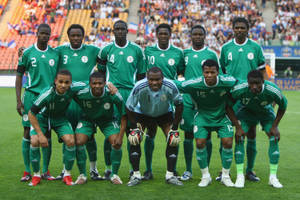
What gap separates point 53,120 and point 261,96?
297 cm

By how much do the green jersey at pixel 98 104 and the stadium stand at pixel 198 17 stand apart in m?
25.3

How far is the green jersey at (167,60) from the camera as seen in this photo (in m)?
6.85

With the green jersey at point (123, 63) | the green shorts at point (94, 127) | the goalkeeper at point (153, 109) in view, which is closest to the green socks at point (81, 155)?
the green shorts at point (94, 127)

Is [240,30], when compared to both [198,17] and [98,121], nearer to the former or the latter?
[98,121]

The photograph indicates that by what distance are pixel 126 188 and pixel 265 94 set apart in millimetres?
2310

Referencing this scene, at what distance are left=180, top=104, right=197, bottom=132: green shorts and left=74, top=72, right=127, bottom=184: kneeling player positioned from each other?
3.04 ft

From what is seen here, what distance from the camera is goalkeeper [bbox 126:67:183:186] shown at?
245 inches

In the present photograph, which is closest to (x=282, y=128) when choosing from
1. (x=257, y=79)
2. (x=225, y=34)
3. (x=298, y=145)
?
(x=298, y=145)

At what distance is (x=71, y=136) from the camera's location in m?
6.28

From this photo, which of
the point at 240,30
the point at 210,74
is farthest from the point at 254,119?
the point at 240,30

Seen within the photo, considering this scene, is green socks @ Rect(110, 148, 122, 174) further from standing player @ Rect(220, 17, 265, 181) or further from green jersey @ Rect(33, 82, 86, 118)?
standing player @ Rect(220, 17, 265, 181)

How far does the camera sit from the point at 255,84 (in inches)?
235

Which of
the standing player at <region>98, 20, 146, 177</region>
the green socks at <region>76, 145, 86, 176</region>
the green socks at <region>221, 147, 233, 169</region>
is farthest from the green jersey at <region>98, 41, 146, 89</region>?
the green socks at <region>221, 147, 233, 169</region>

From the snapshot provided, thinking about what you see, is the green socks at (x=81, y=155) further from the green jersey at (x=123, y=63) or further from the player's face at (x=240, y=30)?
the player's face at (x=240, y=30)
